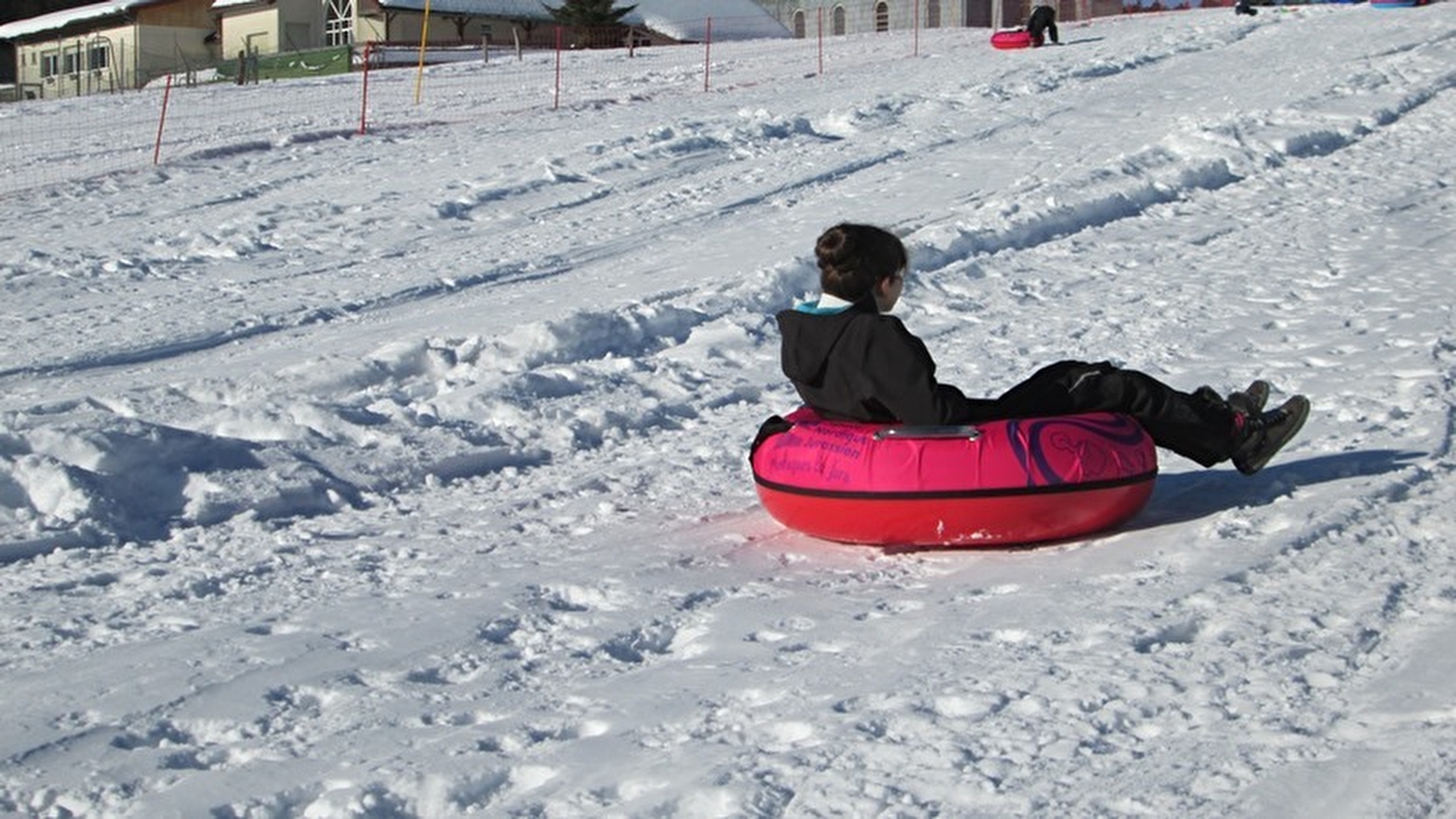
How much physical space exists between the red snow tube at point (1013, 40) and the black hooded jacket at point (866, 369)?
21007 mm

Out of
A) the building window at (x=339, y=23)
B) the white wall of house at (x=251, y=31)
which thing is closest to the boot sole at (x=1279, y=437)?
the building window at (x=339, y=23)

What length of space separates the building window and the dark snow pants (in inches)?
1583

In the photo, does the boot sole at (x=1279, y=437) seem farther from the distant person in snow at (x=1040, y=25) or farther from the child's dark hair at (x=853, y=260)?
the distant person in snow at (x=1040, y=25)

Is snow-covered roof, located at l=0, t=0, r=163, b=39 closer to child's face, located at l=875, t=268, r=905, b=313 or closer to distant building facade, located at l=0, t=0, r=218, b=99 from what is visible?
distant building facade, located at l=0, t=0, r=218, b=99

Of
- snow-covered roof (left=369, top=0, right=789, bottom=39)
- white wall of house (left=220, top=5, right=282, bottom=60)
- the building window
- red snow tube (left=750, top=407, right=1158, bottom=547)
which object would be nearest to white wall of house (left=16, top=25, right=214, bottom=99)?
white wall of house (left=220, top=5, right=282, bottom=60)

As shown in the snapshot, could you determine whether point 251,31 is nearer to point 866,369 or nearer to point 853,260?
point 853,260

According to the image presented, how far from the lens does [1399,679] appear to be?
352cm

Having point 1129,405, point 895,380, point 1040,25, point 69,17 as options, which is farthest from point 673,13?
point 895,380

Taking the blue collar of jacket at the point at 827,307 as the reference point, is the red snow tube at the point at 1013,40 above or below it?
above

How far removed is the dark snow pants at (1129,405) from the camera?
4.91 meters

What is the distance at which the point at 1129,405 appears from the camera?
493cm

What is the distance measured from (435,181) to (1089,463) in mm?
10264

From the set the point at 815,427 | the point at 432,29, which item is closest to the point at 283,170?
the point at 815,427

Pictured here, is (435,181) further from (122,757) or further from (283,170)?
(122,757)
